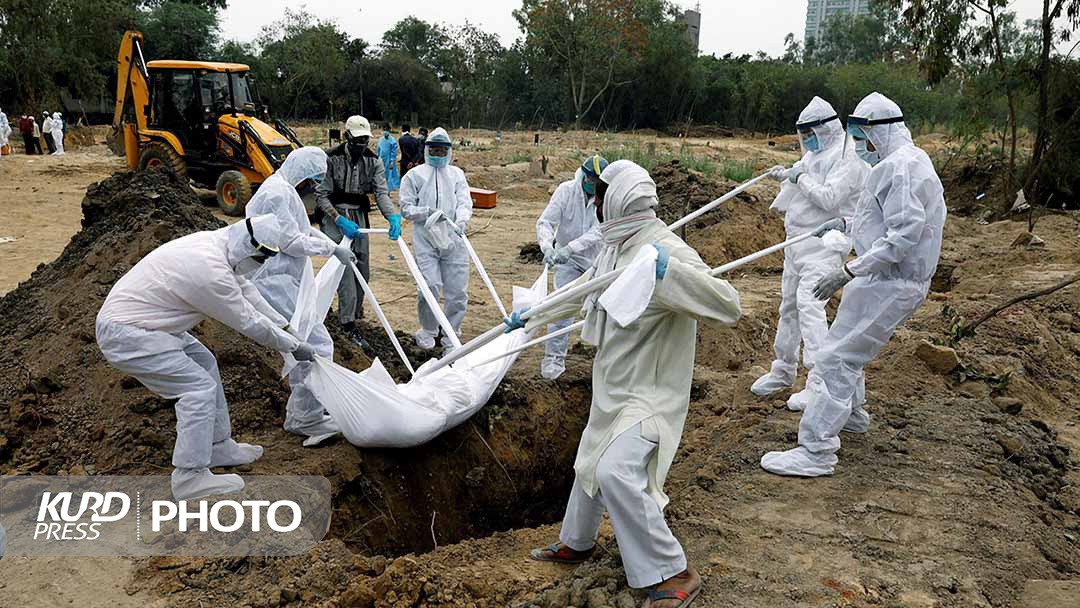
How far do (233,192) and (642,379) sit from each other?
1143 cm

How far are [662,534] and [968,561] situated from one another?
1.56 metres

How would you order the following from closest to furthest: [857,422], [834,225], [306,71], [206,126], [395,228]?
[857,422]
[834,225]
[395,228]
[206,126]
[306,71]

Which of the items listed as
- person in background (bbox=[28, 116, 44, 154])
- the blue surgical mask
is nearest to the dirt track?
the blue surgical mask

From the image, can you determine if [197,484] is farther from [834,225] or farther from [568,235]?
[834,225]

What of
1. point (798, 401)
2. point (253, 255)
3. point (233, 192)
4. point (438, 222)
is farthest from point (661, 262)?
point (233, 192)

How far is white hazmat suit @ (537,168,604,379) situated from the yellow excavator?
7.92 m

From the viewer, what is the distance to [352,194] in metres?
6.62

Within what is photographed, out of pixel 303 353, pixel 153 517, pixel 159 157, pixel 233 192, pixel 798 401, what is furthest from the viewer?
pixel 159 157

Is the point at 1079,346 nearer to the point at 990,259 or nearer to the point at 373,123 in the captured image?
the point at 990,259

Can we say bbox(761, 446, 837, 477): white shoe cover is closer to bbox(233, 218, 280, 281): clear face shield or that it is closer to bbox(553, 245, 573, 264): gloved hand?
bbox(553, 245, 573, 264): gloved hand

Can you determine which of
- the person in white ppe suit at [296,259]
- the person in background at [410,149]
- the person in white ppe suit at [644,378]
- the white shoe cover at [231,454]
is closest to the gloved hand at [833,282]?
the person in white ppe suit at [644,378]

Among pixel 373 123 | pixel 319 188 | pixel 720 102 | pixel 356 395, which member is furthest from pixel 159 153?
pixel 720 102

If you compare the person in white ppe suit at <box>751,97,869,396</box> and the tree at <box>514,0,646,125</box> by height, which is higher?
the tree at <box>514,0,646,125</box>

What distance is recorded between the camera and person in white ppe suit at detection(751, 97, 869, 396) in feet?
17.5
